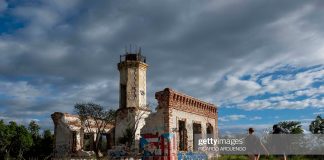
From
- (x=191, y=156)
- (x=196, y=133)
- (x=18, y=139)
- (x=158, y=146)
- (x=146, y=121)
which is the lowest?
(x=191, y=156)

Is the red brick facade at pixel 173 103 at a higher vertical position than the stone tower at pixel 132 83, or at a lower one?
lower

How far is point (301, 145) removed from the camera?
83.7ft

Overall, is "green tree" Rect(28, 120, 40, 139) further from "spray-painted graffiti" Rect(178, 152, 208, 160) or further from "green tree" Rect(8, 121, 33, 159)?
"spray-painted graffiti" Rect(178, 152, 208, 160)

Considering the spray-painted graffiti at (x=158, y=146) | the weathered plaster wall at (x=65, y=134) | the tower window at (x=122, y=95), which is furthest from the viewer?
the tower window at (x=122, y=95)

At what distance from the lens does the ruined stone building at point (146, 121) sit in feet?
65.1

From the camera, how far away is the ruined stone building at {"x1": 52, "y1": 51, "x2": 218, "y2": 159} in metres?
19.8

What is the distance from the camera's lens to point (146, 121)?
20797 mm

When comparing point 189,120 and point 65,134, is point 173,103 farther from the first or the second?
point 65,134

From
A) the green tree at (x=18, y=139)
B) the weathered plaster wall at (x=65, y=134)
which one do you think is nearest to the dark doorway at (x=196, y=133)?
the weathered plaster wall at (x=65, y=134)

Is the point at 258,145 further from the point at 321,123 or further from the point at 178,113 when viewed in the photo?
the point at 321,123

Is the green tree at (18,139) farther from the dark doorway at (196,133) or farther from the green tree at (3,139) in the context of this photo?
the dark doorway at (196,133)

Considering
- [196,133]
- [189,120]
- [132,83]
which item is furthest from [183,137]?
[132,83]

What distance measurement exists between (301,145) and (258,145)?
696 inches

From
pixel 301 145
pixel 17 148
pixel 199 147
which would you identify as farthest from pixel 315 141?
pixel 17 148
